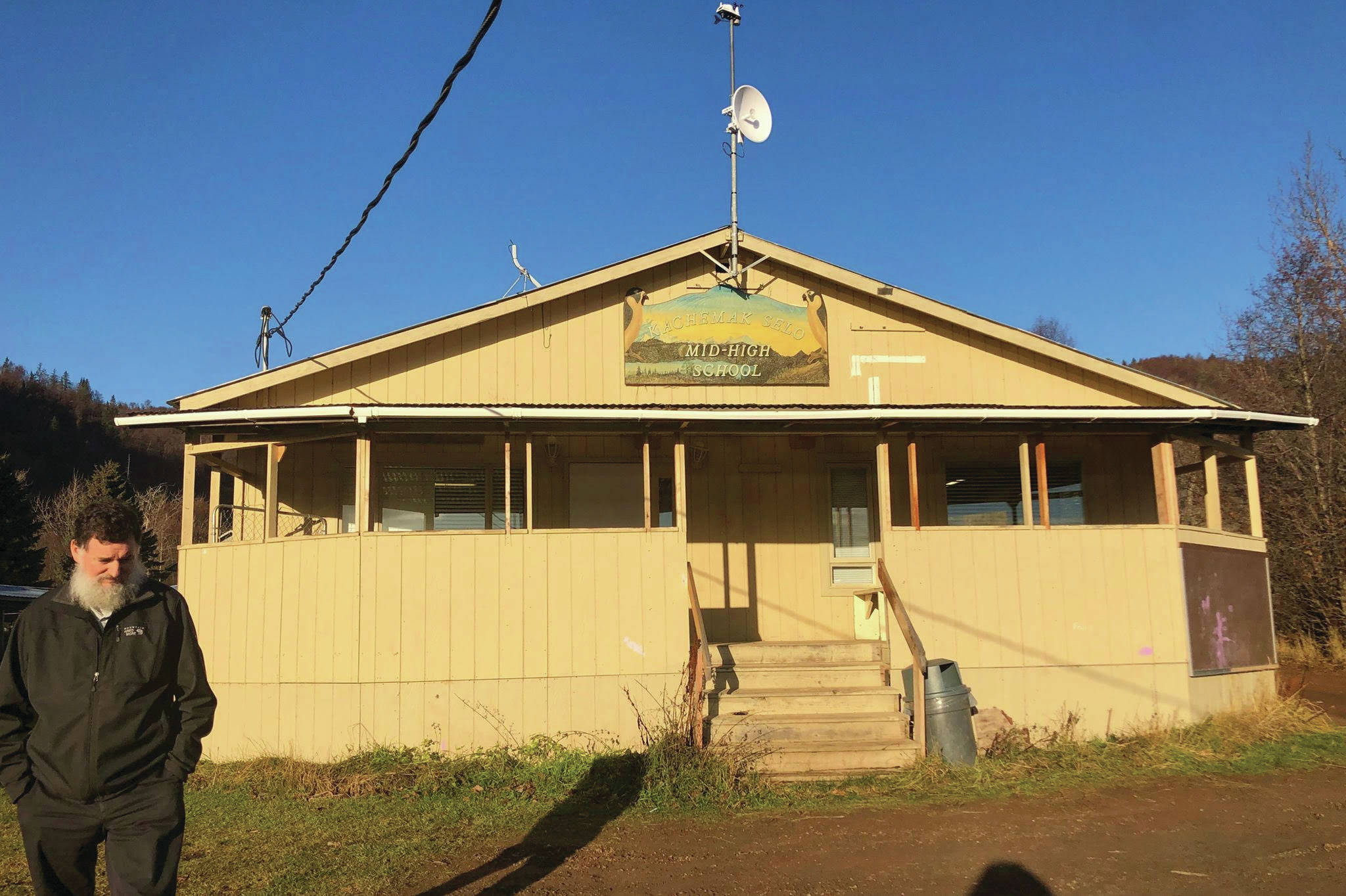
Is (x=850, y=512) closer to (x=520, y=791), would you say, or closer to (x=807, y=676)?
(x=807, y=676)

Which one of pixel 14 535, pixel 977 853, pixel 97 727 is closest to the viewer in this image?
pixel 97 727

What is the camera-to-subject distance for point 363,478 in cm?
1025

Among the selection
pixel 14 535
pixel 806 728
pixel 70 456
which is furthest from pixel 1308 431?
pixel 70 456

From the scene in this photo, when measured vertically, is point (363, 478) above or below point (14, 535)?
below

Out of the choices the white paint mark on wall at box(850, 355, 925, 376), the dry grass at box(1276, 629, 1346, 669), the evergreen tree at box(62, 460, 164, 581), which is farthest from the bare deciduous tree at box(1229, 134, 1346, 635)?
the evergreen tree at box(62, 460, 164, 581)

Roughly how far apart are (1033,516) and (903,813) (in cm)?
624

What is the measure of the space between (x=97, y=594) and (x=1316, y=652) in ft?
60.2

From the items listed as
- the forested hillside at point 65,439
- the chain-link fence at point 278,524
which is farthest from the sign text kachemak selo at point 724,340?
the forested hillside at point 65,439

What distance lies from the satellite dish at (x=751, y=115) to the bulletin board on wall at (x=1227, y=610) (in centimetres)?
658

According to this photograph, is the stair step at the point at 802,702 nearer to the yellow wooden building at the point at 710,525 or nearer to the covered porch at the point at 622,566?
the yellow wooden building at the point at 710,525

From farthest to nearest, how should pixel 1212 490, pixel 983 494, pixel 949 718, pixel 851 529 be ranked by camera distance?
pixel 983 494 → pixel 851 529 → pixel 1212 490 → pixel 949 718

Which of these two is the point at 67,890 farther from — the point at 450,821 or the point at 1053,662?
the point at 1053,662

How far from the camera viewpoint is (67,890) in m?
4.02

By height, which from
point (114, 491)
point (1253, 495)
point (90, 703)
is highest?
point (114, 491)
